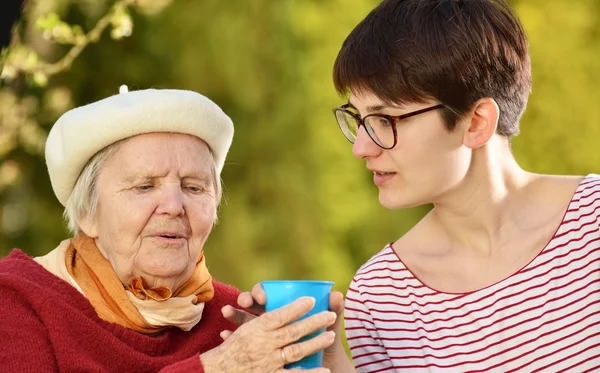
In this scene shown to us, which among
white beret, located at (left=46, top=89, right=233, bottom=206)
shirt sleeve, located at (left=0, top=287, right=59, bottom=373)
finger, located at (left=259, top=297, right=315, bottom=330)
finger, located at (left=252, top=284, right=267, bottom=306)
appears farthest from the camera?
white beret, located at (left=46, top=89, right=233, bottom=206)

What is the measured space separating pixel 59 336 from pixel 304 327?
2.97 ft

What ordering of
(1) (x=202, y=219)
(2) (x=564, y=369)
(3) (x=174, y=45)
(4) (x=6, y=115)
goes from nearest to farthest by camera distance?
(2) (x=564, y=369), (1) (x=202, y=219), (4) (x=6, y=115), (3) (x=174, y=45)

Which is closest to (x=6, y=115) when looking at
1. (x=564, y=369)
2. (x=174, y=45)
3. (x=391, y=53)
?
(x=174, y=45)

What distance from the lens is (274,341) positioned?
2.91 m

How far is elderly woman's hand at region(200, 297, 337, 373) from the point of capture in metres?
2.87

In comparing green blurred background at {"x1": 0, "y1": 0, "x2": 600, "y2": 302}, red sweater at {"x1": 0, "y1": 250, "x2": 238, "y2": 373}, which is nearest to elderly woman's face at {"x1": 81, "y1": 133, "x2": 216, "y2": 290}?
red sweater at {"x1": 0, "y1": 250, "x2": 238, "y2": 373}

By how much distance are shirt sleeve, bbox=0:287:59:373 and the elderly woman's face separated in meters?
0.37

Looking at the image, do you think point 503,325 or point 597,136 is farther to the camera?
point 597,136

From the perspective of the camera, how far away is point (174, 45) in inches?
310

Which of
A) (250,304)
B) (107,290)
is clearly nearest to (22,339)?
(107,290)

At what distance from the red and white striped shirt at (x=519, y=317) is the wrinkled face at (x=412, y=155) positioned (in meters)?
0.40

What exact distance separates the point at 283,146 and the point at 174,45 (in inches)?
47.8

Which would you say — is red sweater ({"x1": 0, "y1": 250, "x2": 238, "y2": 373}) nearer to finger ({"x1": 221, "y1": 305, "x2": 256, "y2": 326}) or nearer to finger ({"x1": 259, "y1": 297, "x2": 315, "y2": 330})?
finger ({"x1": 221, "y1": 305, "x2": 256, "y2": 326})

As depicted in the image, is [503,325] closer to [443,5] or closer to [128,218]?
[443,5]
